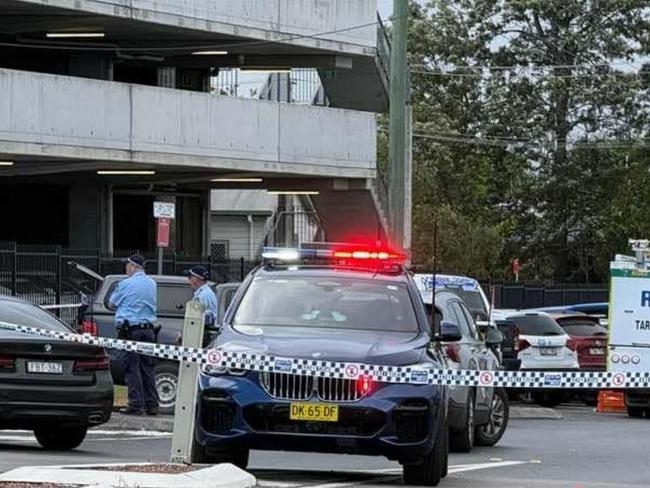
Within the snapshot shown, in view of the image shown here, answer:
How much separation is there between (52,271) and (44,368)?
1391 centimetres

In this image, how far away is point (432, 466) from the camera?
12555 mm

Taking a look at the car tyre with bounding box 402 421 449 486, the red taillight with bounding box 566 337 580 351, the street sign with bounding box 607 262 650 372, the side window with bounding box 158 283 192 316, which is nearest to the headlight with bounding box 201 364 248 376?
the car tyre with bounding box 402 421 449 486

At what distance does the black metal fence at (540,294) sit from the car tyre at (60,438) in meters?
25.6

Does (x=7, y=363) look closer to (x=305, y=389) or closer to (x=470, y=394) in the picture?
(x=305, y=389)

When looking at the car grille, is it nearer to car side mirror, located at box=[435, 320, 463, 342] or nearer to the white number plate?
car side mirror, located at box=[435, 320, 463, 342]

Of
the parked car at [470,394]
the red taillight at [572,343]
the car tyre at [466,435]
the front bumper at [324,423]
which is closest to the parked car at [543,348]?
the red taillight at [572,343]

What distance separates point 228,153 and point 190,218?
7692 millimetres

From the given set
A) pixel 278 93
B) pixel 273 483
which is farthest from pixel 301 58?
pixel 273 483

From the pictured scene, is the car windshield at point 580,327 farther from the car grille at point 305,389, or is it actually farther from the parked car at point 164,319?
the car grille at point 305,389

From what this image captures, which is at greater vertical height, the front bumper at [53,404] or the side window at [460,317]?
the side window at [460,317]

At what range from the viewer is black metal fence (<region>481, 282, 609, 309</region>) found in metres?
43.1

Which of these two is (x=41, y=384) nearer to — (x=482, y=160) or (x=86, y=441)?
(x=86, y=441)

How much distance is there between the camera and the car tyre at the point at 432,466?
12477 millimetres

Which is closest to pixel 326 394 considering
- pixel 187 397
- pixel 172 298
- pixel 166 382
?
pixel 187 397
